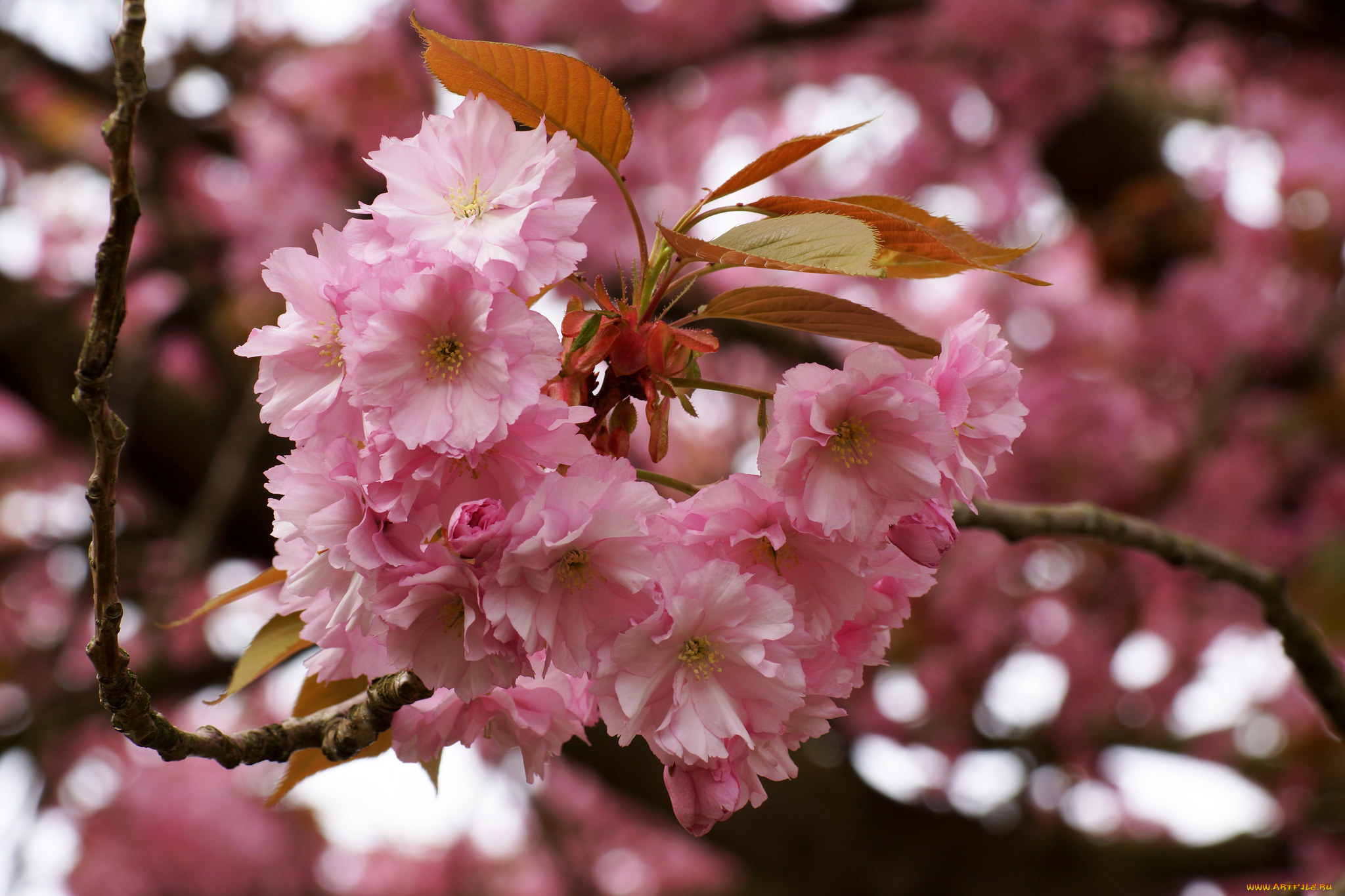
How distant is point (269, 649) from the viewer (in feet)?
3.13

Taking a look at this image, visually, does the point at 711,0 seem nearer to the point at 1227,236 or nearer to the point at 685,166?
the point at 685,166

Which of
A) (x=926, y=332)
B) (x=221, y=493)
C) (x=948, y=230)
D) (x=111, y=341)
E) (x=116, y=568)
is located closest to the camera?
(x=111, y=341)

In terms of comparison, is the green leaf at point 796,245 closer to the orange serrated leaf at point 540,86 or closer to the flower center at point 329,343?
the orange serrated leaf at point 540,86

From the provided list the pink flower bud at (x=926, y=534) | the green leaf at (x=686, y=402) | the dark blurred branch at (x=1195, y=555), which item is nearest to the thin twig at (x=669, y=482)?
the green leaf at (x=686, y=402)

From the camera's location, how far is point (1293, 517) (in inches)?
185

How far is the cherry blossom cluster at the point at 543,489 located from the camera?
0.68m

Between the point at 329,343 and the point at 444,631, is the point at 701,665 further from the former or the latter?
the point at 329,343

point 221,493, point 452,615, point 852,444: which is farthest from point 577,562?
point 221,493

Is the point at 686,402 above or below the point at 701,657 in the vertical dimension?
above

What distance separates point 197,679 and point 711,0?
4.20 meters

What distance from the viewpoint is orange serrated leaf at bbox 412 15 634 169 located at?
740mm

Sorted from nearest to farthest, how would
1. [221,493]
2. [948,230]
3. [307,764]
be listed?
1. [948,230]
2. [307,764]
3. [221,493]

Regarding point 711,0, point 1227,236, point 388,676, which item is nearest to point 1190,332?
point 1227,236

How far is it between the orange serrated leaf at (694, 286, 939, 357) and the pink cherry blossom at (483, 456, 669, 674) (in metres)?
0.17
